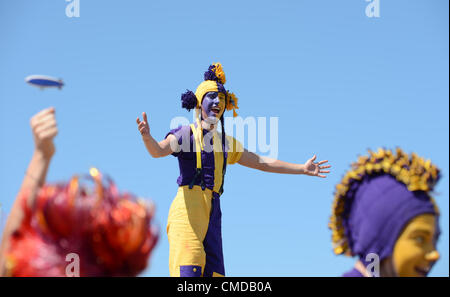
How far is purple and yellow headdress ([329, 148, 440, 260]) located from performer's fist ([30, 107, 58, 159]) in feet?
5.78

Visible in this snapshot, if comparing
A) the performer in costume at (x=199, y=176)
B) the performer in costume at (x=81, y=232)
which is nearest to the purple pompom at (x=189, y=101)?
the performer in costume at (x=199, y=176)

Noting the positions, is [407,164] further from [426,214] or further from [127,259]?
[127,259]

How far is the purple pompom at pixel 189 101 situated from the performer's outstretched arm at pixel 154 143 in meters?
0.47

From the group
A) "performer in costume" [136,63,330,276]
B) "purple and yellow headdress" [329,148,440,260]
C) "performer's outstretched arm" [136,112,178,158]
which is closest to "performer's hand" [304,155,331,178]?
"performer in costume" [136,63,330,276]

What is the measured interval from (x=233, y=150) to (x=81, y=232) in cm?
420

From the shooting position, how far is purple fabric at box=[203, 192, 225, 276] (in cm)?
566

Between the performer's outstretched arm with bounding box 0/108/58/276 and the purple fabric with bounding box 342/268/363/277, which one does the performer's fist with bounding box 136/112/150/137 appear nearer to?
the purple fabric with bounding box 342/268/363/277

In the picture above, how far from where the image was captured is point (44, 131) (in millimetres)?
2641

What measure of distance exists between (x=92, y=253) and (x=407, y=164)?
205 cm

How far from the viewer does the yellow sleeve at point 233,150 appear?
633cm

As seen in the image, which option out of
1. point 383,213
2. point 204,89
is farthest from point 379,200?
point 204,89
